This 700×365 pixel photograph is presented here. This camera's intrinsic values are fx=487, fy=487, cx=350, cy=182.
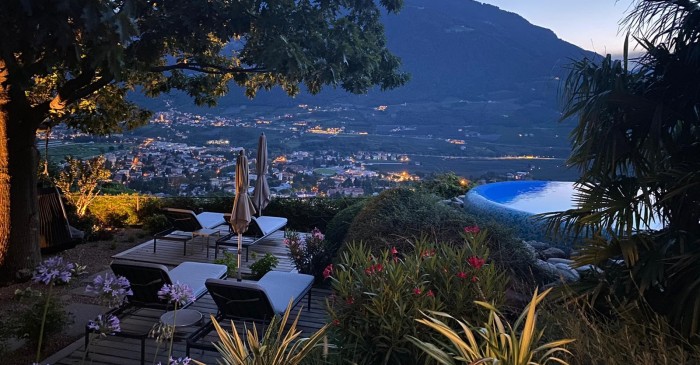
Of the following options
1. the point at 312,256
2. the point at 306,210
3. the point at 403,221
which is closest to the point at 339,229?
the point at 312,256

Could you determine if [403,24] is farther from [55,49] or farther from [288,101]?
[55,49]

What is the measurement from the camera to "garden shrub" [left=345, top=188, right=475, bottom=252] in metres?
5.68

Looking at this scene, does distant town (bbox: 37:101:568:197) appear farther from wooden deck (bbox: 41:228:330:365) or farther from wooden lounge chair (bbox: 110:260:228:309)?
wooden lounge chair (bbox: 110:260:228:309)

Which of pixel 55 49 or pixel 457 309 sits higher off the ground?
pixel 55 49

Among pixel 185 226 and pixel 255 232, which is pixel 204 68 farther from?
pixel 255 232

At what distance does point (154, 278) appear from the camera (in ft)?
15.8

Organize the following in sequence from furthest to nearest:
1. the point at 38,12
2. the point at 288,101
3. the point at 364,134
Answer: the point at 288,101 → the point at 364,134 → the point at 38,12

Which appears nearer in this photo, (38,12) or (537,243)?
(38,12)

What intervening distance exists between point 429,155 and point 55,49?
14.7 metres

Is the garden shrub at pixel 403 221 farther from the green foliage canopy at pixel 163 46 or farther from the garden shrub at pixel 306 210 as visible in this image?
the garden shrub at pixel 306 210

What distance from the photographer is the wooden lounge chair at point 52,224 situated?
25.3 ft

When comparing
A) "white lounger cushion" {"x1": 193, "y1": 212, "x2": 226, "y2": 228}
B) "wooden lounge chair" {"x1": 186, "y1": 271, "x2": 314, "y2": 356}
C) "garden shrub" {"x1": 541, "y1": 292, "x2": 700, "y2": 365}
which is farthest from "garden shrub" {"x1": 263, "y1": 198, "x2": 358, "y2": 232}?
"garden shrub" {"x1": 541, "y1": 292, "x2": 700, "y2": 365}

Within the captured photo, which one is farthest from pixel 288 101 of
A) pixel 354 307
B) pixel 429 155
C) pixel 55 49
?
pixel 354 307

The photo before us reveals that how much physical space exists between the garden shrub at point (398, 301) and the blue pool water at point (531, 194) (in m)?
8.83
